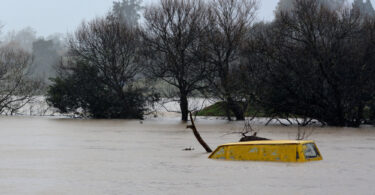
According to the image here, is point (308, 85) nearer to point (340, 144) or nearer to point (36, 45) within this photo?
point (340, 144)

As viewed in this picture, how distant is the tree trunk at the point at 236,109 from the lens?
35531 millimetres

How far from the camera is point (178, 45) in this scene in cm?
3700

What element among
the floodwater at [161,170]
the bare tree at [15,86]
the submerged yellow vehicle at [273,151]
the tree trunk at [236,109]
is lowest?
the floodwater at [161,170]

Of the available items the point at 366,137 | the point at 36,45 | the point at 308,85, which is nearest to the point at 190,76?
the point at 308,85

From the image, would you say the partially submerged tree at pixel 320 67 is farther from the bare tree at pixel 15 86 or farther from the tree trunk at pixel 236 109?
the bare tree at pixel 15 86

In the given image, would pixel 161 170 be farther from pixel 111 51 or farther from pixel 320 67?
pixel 111 51

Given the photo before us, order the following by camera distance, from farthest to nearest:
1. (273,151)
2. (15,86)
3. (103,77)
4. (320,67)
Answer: (15,86) → (103,77) → (320,67) → (273,151)

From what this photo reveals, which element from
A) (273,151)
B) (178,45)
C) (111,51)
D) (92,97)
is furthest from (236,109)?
(273,151)

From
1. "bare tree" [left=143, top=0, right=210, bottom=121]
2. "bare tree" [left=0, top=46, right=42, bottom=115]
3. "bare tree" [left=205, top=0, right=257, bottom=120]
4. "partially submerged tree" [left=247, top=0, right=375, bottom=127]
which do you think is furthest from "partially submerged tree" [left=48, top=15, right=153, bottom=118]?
"partially submerged tree" [left=247, top=0, right=375, bottom=127]

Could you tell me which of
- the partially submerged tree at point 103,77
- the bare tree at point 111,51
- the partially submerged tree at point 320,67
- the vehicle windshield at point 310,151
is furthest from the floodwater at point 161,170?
the bare tree at point 111,51

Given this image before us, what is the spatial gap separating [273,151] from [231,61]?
2183cm

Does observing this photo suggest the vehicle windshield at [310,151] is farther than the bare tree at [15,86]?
No

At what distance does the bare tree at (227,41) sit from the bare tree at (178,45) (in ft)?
1.99

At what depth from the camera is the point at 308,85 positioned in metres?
30.8
